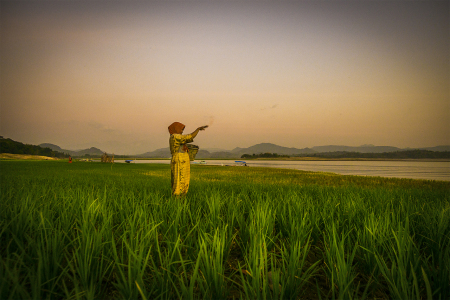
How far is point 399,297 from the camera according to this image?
1.83 meters

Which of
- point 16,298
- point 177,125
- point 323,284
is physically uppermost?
point 177,125

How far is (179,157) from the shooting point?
580 centimetres

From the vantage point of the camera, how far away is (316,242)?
346 centimetres

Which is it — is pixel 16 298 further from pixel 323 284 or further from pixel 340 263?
pixel 323 284

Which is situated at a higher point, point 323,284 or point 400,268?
point 400,268

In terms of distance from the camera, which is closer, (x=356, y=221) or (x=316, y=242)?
(x=316, y=242)

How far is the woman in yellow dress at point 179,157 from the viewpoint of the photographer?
224 inches

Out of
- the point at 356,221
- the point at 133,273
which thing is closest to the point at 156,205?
the point at 133,273

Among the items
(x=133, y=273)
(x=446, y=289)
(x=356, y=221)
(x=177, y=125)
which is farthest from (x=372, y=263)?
(x=177, y=125)

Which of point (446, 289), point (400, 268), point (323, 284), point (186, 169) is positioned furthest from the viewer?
point (186, 169)

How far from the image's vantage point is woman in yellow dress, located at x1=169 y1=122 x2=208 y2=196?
18.7ft

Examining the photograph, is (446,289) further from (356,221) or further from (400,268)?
(356,221)

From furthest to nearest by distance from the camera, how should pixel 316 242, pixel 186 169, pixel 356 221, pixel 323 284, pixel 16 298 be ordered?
pixel 186 169 < pixel 356 221 < pixel 316 242 < pixel 323 284 < pixel 16 298

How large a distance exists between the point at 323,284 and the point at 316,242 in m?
0.98
